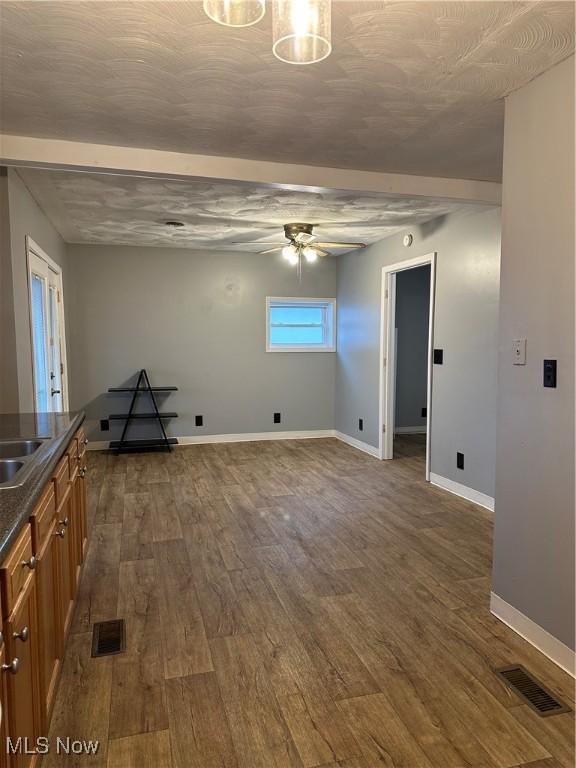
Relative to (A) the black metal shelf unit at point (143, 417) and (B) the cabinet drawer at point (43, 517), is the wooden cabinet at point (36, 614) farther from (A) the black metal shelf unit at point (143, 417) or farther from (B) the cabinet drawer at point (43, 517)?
(A) the black metal shelf unit at point (143, 417)

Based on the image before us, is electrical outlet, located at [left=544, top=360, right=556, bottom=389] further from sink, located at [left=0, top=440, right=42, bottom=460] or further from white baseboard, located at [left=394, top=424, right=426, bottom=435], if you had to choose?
white baseboard, located at [left=394, top=424, right=426, bottom=435]

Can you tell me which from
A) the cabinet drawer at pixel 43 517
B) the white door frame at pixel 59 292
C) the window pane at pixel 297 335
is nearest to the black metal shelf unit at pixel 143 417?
the white door frame at pixel 59 292

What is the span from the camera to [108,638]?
2.33 meters

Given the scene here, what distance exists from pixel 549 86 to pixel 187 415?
520cm

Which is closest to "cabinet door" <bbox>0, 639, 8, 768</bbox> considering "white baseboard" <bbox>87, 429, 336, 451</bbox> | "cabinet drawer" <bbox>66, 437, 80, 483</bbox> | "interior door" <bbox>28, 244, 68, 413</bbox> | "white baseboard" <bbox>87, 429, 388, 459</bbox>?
"cabinet drawer" <bbox>66, 437, 80, 483</bbox>

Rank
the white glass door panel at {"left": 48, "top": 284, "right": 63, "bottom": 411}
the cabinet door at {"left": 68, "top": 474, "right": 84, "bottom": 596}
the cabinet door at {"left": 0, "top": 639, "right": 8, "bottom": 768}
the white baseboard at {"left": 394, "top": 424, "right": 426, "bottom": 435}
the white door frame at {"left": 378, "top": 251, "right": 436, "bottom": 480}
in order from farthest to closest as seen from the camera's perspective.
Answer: the white baseboard at {"left": 394, "top": 424, "right": 426, "bottom": 435} < the white door frame at {"left": 378, "top": 251, "right": 436, "bottom": 480} < the white glass door panel at {"left": 48, "top": 284, "right": 63, "bottom": 411} < the cabinet door at {"left": 68, "top": 474, "right": 84, "bottom": 596} < the cabinet door at {"left": 0, "top": 639, "right": 8, "bottom": 768}

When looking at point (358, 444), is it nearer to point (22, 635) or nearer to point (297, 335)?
point (297, 335)

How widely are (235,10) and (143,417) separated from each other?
5.38 metres

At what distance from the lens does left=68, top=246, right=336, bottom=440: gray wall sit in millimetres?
6020

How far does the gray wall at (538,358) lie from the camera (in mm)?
2025

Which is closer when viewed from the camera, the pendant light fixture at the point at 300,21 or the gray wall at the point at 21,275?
the pendant light fixture at the point at 300,21

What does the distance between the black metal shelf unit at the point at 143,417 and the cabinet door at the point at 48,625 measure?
4094 mm

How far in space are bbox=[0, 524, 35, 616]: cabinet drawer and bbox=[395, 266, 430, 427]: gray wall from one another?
20.2 feet

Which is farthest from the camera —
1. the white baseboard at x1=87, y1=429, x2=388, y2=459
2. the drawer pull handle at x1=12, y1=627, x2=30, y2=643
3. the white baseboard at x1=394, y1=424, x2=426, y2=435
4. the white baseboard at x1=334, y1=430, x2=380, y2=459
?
the white baseboard at x1=394, y1=424, x2=426, y2=435
